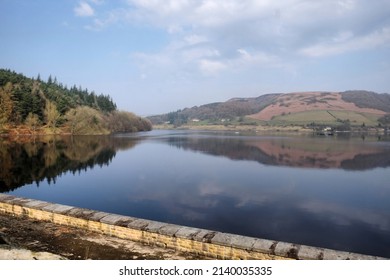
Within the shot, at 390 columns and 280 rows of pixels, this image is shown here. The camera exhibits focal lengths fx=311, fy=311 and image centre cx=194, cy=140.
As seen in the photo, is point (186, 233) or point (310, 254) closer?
point (310, 254)

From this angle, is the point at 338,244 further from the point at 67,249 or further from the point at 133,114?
the point at 133,114

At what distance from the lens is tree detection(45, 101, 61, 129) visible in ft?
239

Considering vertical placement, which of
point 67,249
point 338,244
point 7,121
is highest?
point 7,121

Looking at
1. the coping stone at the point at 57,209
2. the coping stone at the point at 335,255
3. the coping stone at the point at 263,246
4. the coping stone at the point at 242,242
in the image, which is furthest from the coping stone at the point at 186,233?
the coping stone at the point at 57,209

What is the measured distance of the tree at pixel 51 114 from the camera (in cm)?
7275

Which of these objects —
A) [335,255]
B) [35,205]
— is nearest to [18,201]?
[35,205]

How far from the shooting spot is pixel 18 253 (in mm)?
6055

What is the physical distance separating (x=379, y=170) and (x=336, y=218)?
16742mm

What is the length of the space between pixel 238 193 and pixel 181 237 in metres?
11.9

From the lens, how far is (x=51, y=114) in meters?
72.8

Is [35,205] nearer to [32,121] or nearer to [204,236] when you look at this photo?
[204,236]

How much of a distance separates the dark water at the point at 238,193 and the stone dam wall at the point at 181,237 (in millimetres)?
5167
